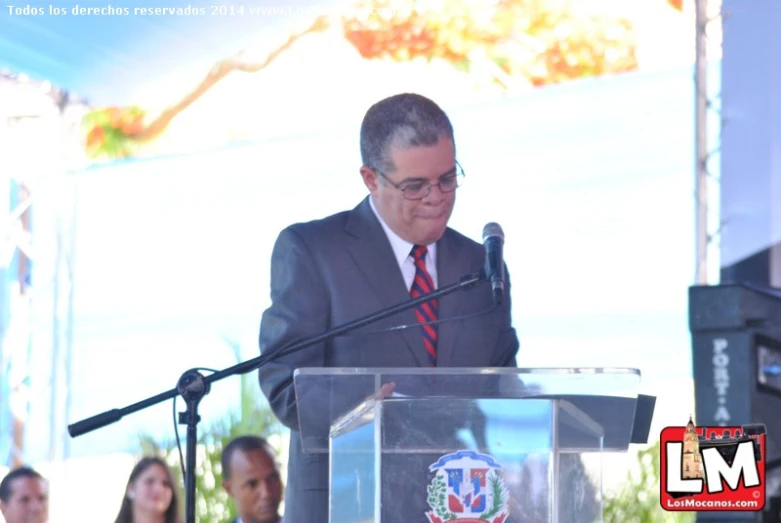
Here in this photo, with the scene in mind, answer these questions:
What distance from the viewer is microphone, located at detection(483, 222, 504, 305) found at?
216 cm

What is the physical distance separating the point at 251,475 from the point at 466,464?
318 centimetres

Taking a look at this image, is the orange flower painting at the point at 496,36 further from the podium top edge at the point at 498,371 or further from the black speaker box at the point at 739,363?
the podium top edge at the point at 498,371

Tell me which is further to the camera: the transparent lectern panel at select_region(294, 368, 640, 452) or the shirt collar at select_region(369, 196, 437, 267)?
the shirt collar at select_region(369, 196, 437, 267)

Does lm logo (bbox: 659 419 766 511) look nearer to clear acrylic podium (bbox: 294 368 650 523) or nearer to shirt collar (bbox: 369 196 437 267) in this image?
shirt collar (bbox: 369 196 437 267)

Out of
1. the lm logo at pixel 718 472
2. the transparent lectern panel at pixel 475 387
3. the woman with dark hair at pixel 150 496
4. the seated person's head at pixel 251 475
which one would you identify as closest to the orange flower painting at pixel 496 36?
the seated person's head at pixel 251 475

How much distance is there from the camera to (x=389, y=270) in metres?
2.85

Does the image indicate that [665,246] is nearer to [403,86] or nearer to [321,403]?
[403,86]

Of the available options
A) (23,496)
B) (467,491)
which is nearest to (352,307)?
(467,491)

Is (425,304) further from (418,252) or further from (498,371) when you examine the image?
(498,371)

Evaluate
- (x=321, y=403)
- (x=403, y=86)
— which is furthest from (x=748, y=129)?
(x=321, y=403)

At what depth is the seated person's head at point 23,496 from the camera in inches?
199

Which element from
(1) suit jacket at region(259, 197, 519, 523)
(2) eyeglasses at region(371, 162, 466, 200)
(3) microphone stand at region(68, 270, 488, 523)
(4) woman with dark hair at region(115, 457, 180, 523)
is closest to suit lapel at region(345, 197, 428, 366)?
(1) suit jacket at region(259, 197, 519, 523)

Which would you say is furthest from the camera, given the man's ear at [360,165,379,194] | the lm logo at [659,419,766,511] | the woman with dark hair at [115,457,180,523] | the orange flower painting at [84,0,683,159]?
the woman with dark hair at [115,457,180,523]

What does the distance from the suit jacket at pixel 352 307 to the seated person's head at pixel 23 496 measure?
270cm
